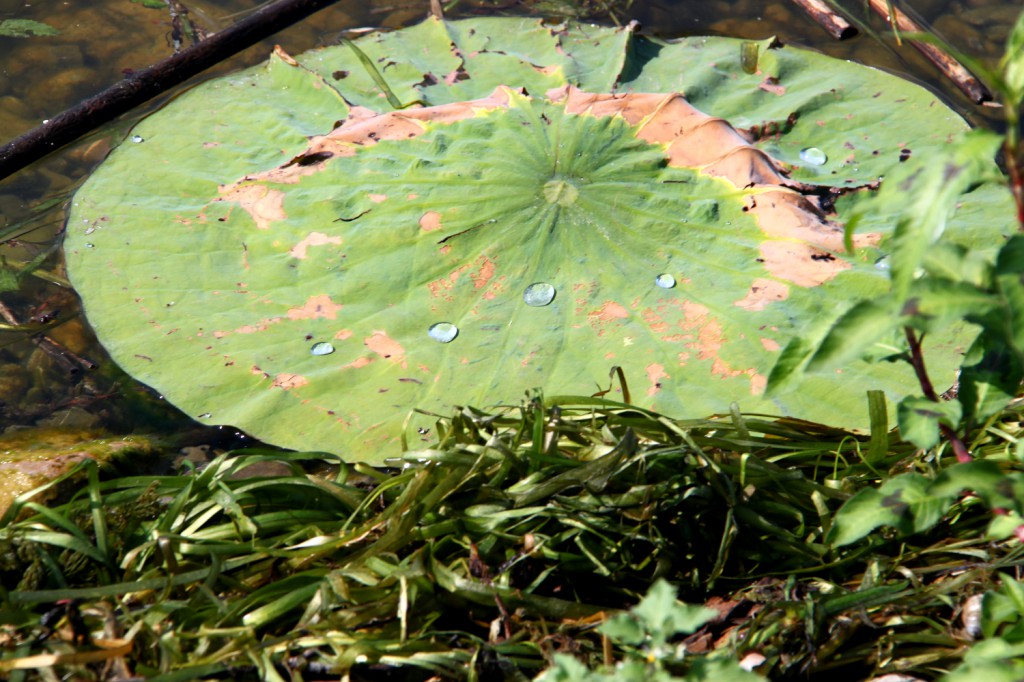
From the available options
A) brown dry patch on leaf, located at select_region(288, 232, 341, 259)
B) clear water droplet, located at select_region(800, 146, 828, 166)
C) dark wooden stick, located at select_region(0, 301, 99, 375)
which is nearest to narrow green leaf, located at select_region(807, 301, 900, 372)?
brown dry patch on leaf, located at select_region(288, 232, 341, 259)

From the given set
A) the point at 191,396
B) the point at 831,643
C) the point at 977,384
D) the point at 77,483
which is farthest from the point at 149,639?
the point at 977,384

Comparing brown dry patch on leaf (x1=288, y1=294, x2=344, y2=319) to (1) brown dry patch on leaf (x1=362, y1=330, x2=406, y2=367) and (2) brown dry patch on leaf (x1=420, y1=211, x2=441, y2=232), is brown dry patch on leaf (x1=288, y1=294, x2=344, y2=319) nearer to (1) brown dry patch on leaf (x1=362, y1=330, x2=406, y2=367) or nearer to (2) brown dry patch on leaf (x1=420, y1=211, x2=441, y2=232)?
(1) brown dry patch on leaf (x1=362, y1=330, x2=406, y2=367)

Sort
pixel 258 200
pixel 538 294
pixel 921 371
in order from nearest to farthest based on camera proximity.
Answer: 1. pixel 921 371
2. pixel 538 294
3. pixel 258 200

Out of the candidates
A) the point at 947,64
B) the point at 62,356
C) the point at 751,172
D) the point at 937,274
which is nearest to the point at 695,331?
the point at 751,172

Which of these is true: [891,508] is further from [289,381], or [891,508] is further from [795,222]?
[289,381]

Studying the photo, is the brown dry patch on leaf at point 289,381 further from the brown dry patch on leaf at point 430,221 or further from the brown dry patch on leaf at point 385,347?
the brown dry patch on leaf at point 430,221
